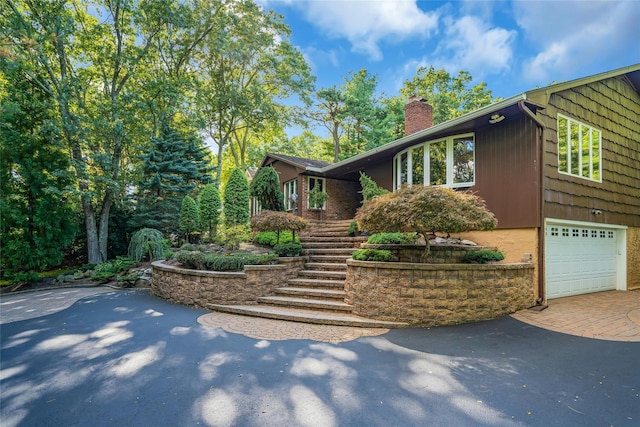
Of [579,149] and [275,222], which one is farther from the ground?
[579,149]

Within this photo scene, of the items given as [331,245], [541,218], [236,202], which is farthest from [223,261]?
[541,218]

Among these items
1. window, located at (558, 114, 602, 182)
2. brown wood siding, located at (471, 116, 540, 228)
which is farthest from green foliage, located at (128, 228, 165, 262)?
window, located at (558, 114, 602, 182)

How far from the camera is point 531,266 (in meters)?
6.11

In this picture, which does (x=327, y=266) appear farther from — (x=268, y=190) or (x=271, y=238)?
(x=268, y=190)

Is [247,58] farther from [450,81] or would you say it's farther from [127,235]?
[450,81]

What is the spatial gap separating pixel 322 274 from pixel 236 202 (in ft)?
15.6

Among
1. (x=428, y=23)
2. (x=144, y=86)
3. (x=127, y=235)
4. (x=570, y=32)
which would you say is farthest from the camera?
(x=144, y=86)

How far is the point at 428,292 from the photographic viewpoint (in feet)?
16.9

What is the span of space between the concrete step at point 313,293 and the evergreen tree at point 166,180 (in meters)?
9.29

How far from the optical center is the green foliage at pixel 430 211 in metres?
5.22

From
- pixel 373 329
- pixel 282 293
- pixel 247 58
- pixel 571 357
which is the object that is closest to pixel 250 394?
pixel 373 329

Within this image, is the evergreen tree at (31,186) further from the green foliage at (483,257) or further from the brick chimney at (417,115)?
the green foliage at (483,257)

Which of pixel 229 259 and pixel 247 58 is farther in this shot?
pixel 247 58

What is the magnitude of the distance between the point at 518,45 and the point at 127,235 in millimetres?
17557
